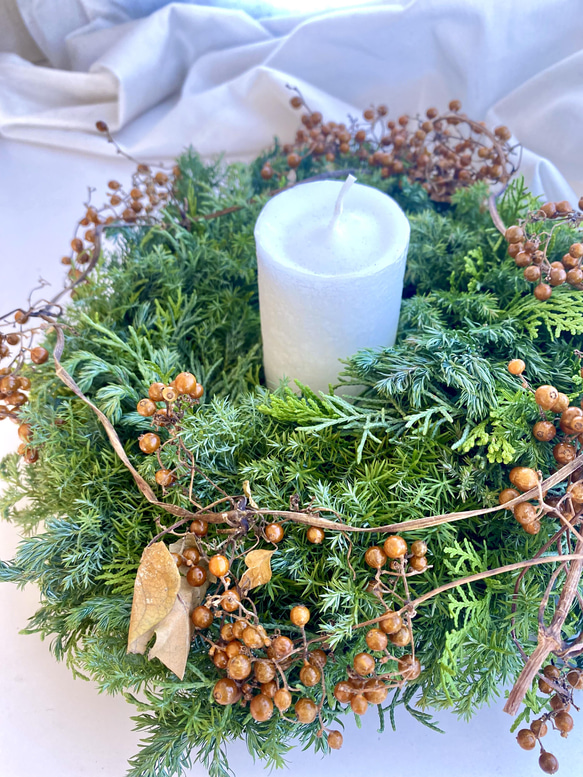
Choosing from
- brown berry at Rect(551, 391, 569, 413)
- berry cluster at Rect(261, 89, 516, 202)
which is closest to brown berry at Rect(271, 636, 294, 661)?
brown berry at Rect(551, 391, 569, 413)

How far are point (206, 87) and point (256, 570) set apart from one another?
0.83 m

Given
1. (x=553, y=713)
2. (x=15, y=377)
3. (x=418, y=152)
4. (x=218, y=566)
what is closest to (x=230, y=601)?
(x=218, y=566)

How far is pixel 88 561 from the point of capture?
519 mm

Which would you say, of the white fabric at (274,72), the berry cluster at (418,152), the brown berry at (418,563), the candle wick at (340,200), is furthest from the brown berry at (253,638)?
the white fabric at (274,72)

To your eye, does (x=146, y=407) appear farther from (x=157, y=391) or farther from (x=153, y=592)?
(x=153, y=592)

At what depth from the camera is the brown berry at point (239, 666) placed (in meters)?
0.43

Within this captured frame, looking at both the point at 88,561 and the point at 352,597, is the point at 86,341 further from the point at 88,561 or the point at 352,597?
the point at 352,597

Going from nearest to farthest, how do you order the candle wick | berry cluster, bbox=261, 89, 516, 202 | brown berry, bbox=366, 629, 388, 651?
1. brown berry, bbox=366, 629, 388, 651
2. the candle wick
3. berry cluster, bbox=261, 89, 516, 202

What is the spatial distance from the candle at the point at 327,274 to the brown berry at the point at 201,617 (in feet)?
0.77

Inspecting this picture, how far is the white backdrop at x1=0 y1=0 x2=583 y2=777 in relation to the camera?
818 mm

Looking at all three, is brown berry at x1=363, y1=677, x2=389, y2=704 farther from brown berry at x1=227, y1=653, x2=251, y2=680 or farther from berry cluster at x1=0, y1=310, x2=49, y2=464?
berry cluster at x1=0, y1=310, x2=49, y2=464

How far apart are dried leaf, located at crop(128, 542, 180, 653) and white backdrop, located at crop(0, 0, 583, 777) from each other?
0.58 feet

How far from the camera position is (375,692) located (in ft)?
1.39

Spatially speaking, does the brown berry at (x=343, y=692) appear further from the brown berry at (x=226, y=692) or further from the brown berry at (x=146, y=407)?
the brown berry at (x=146, y=407)
